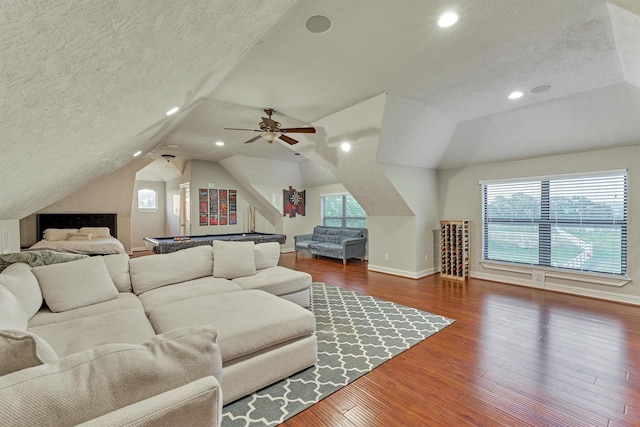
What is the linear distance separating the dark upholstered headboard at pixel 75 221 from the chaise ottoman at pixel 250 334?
6.78 m

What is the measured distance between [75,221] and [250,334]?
773 centimetres

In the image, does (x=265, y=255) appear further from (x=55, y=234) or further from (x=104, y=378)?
(x=55, y=234)

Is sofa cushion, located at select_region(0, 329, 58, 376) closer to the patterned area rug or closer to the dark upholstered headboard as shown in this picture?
the patterned area rug

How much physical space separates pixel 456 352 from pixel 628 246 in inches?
132

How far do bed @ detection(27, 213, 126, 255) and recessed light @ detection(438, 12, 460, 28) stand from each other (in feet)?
22.5

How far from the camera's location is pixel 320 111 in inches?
162

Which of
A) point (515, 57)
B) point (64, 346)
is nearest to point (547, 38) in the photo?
point (515, 57)

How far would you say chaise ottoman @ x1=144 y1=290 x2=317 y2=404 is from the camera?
193 centimetres

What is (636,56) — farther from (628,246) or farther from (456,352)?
(456,352)


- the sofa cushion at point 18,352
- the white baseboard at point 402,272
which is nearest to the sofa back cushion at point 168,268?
the sofa cushion at point 18,352

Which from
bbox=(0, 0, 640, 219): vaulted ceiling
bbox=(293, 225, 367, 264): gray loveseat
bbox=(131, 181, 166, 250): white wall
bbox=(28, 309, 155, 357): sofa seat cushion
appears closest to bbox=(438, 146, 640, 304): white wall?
bbox=(0, 0, 640, 219): vaulted ceiling

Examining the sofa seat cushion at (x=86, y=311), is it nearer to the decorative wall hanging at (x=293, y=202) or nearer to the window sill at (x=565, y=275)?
the window sill at (x=565, y=275)

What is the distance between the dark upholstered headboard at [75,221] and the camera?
6805 millimetres

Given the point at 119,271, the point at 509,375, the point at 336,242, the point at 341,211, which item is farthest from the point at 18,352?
the point at 341,211
